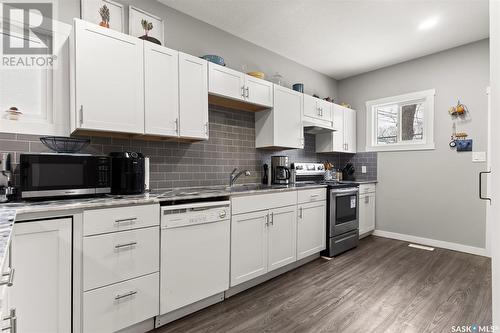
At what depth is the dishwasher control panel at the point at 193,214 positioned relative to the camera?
189 centimetres

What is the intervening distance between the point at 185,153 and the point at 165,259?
1207 millimetres

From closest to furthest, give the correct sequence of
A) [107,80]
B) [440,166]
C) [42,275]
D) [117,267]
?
1. [42,275]
2. [117,267]
3. [107,80]
4. [440,166]

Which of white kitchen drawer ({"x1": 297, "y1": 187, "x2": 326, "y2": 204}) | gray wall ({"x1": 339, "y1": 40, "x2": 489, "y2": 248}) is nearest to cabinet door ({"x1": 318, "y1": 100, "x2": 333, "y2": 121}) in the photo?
gray wall ({"x1": 339, "y1": 40, "x2": 489, "y2": 248})

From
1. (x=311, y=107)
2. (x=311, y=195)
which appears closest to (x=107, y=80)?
(x=311, y=195)

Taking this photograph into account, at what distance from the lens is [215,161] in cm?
303

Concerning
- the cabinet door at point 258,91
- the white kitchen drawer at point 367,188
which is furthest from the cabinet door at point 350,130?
the cabinet door at point 258,91

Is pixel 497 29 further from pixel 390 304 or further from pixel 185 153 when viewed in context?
pixel 185 153

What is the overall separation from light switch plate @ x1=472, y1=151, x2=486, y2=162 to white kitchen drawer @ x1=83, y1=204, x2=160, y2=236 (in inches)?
160

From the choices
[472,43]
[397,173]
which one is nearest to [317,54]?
[472,43]

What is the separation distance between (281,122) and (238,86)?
2.65 feet

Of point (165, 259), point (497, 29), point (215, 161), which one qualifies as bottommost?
point (165, 259)

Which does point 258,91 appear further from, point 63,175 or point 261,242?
point 63,175

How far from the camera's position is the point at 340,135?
14.3 ft

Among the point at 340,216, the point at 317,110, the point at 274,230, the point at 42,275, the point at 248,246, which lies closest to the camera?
the point at 42,275
